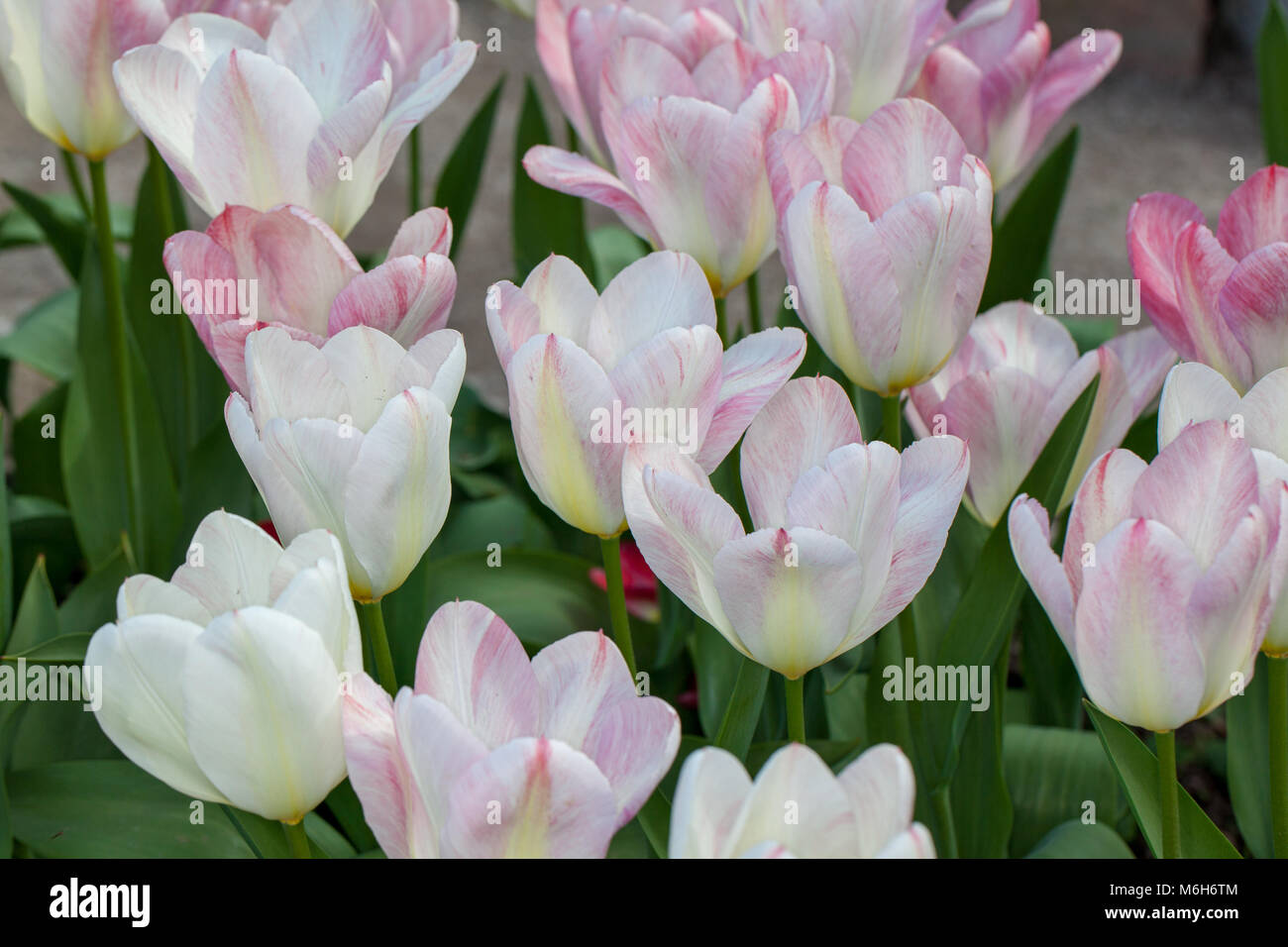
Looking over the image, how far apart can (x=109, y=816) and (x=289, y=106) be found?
17.6 inches

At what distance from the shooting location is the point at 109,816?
0.88m

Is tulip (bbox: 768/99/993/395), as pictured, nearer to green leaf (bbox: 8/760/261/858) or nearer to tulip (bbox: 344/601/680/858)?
tulip (bbox: 344/601/680/858)

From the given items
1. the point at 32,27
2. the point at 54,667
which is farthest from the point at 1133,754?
the point at 32,27

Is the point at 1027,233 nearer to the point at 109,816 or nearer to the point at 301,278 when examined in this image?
the point at 301,278

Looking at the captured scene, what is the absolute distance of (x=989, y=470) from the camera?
32.6 inches

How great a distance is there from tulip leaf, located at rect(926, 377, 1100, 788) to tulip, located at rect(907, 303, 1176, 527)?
0.05ft

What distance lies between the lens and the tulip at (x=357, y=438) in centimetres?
62

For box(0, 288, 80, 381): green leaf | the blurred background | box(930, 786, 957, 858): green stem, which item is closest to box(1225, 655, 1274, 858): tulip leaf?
box(930, 786, 957, 858): green stem

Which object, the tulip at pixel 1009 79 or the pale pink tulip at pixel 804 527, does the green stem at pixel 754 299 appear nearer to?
the tulip at pixel 1009 79

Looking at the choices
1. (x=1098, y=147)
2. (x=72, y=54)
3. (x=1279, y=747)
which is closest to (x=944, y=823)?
(x=1279, y=747)

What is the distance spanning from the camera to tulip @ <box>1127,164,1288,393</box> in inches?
28.1

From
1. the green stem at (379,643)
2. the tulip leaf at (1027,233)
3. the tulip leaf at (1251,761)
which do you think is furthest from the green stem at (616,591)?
the tulip leaf at (1027,233)
